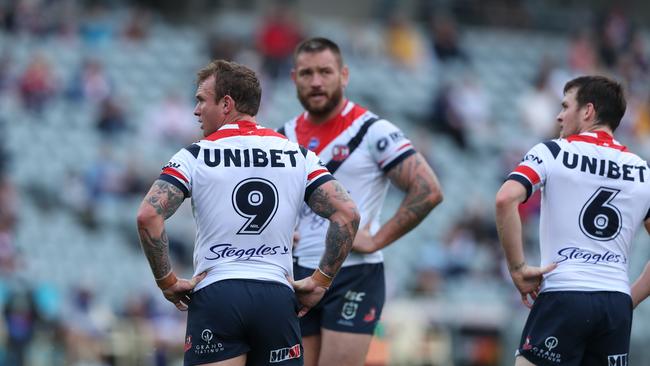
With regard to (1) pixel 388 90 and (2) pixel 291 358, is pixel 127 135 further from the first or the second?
(2) pixel 291 358

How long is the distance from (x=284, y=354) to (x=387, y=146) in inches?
80.1

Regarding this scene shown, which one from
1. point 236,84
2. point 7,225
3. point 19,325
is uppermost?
point 7,225

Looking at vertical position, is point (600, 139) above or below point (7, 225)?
below

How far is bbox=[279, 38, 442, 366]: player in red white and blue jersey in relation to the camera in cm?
859

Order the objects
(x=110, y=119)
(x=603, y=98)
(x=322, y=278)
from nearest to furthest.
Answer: (x=322, y=278) < (x=603, y=98) < (x=110, y=119)

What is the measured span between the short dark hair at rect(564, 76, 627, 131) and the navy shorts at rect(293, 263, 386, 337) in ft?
6.28

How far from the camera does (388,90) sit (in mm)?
23844

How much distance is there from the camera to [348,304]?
8609 mm

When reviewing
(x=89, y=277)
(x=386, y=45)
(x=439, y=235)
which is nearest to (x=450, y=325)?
(x=439, y=235)

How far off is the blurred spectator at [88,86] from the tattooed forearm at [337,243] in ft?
43.4

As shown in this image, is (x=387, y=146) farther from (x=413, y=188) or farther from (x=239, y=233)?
(x=239, y=233)

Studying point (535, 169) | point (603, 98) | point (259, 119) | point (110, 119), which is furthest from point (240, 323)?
point (259, 119)

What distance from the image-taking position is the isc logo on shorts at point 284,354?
712 centimetres

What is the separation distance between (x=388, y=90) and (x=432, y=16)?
440 centimetres
